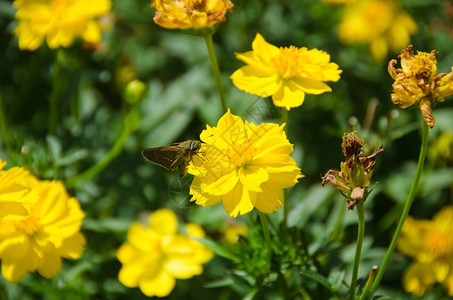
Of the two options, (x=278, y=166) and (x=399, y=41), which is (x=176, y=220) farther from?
(x=399, y=41)

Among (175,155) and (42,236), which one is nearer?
(175,155)

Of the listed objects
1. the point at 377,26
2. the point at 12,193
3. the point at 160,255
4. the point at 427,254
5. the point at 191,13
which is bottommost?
the point at 160,255

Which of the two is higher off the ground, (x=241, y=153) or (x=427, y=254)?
(x=241, y=153)

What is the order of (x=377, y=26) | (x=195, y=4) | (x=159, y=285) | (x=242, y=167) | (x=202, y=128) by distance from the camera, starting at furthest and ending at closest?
(x=377, y=26) < (x=202, y=128) < (x=159, y=285) < (x=195, y=4) < (x=242, y=167)

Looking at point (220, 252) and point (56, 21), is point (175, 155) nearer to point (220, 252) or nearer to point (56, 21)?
point (220, 252)

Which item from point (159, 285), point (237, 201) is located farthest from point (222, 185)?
point (159, 285)

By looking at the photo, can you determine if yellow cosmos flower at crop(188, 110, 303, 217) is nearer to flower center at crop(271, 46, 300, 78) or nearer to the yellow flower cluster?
flower center at crop(271, 46, 300, 78)

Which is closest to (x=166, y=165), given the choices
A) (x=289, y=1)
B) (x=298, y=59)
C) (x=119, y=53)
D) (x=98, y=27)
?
(x=298, y=59)
